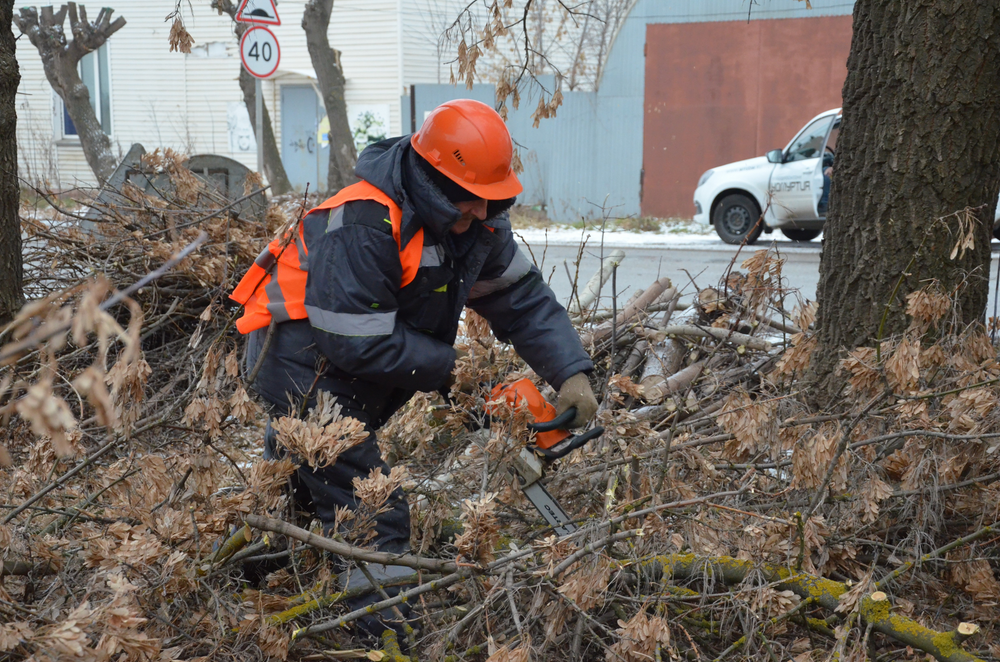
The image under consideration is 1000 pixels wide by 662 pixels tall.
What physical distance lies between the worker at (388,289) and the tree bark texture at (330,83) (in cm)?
1051

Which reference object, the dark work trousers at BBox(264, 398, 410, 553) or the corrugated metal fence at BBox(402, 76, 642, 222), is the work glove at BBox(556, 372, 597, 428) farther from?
the corrugated metal fence at BBox(402, 76, 642, 222)

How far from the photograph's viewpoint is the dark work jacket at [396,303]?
2443mm

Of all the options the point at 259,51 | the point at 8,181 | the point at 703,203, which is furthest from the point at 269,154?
the point at 8,181

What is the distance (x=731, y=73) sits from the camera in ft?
53.4

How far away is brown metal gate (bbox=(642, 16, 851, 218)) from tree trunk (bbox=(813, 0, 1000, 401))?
13.8 metres

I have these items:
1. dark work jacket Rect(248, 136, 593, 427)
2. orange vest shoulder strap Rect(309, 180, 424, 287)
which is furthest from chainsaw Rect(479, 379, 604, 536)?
orange vest shoulder strap Rect(309, 180, 424, 287)

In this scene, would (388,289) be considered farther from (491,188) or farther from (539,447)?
(539,447)

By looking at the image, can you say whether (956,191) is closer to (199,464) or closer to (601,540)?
(601,540)

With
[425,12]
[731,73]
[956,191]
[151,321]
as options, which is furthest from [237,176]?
[425,12]

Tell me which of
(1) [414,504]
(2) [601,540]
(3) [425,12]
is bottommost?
(1) [414,504]

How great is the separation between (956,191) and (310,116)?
57.5 ft

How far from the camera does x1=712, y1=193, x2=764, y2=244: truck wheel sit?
12.4 metres

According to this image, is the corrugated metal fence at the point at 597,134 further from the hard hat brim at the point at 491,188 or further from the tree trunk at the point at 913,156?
the hard hat brim at the point at 491,188

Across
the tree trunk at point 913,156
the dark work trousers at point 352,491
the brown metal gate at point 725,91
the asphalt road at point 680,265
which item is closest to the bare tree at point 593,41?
the brown metal gate at point 725,91
